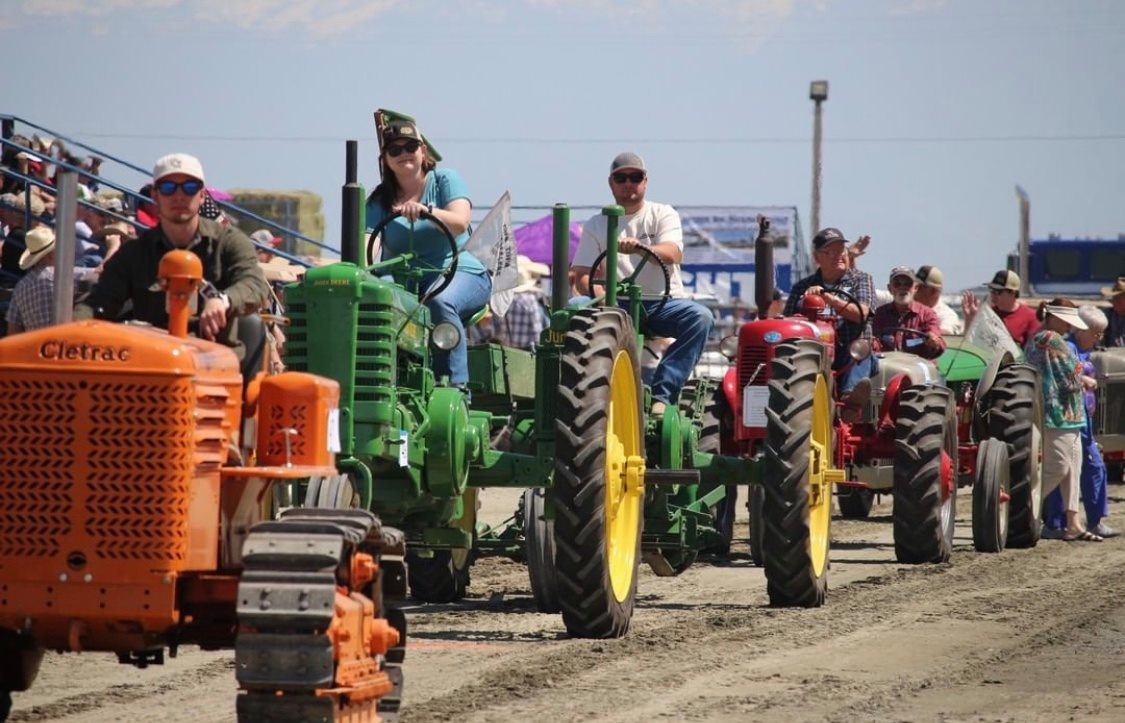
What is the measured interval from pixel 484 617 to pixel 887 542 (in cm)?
576

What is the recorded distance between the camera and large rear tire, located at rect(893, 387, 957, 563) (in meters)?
12.8

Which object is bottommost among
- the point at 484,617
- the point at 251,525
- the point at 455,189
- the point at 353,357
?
the point at 484,617

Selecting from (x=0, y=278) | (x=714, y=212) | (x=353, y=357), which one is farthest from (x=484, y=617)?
(x=714, y=212)

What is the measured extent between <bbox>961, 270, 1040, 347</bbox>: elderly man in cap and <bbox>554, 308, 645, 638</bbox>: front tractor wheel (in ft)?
26.8

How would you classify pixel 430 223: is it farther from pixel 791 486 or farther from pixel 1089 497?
pixel 1089 497

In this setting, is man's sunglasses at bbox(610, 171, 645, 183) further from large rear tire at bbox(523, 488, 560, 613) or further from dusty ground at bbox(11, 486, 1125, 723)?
dusty ground at bbox(11, 486, 1125, 723)

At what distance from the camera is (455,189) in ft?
33.4

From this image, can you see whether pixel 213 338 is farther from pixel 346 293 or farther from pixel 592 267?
pixel 592 267

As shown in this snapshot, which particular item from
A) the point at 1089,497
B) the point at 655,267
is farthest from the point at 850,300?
the point at 1089,497

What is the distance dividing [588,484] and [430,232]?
1670 mm

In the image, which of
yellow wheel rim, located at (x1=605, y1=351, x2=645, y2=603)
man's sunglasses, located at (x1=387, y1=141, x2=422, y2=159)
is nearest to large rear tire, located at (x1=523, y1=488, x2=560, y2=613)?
yellow wheel rim, located at (x1=605, y1=351, x2=645, y2=603)

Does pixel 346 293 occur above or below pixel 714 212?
below

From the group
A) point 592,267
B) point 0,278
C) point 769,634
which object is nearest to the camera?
point 769,634

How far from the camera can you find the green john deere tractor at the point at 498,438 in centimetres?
866
